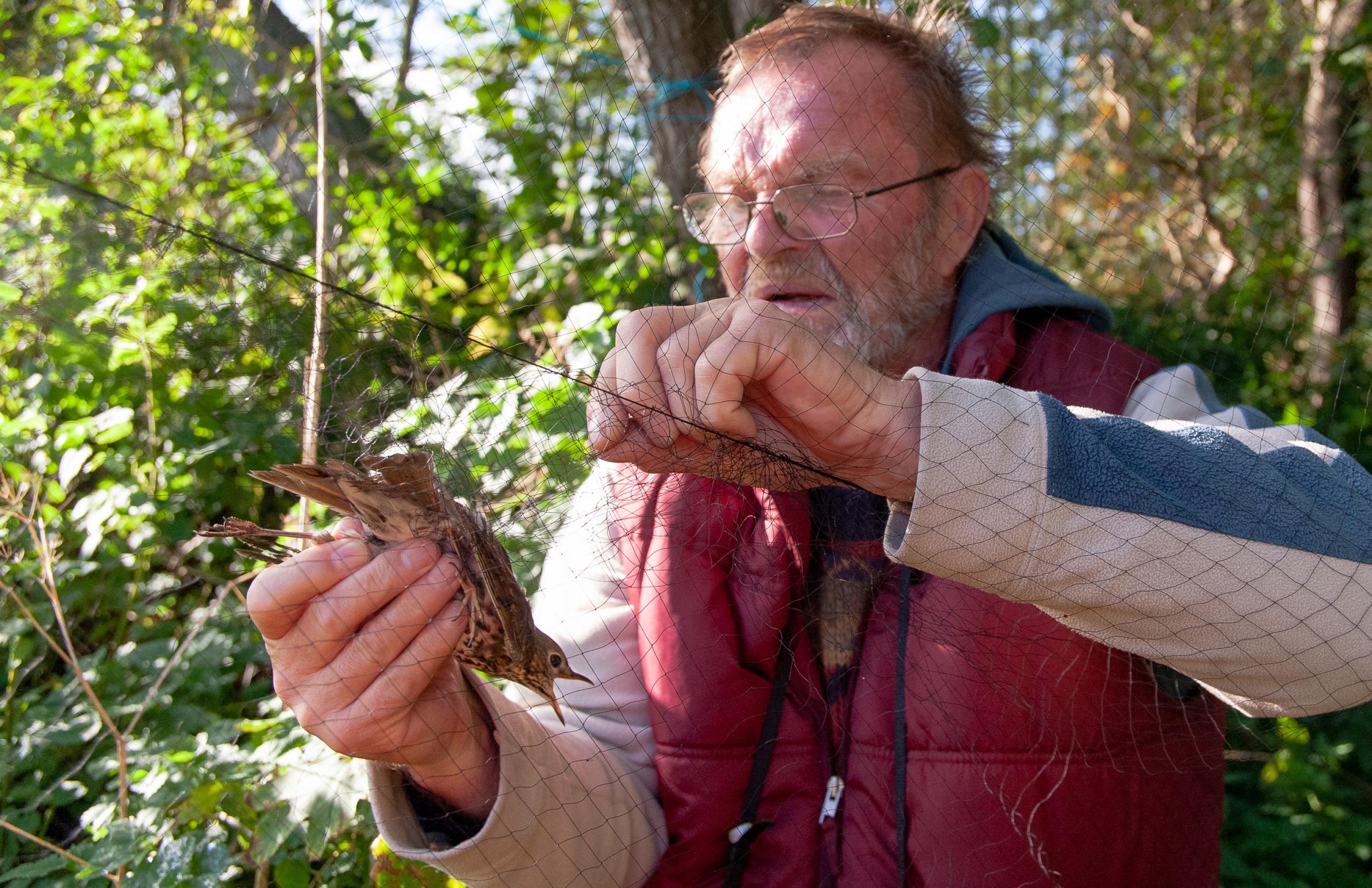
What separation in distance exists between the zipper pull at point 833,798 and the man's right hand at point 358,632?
2.18ft

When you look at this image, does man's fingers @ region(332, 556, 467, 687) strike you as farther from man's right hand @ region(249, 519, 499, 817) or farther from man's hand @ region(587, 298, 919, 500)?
man's hand @ region(587, 298, 919, 500)

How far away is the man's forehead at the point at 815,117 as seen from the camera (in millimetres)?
1401

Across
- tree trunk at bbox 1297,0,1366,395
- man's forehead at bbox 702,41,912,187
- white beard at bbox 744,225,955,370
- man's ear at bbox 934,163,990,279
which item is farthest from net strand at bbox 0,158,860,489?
tree trunk at bbox 1297,0,1366,395

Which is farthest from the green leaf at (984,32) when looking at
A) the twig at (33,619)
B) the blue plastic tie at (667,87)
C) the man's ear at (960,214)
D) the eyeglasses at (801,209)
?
the twig at (33,619)

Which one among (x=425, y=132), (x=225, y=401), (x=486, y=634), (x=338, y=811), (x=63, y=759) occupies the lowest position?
(x=63, y=759)

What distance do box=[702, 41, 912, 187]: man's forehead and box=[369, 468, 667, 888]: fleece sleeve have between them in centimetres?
55

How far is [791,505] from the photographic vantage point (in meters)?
1.29

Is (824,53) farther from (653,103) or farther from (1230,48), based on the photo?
(1230,48)

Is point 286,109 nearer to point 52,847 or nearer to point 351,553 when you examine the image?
point 351,553

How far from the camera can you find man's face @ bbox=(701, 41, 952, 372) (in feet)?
4.62

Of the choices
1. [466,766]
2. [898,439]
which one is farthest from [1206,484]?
[466,766]

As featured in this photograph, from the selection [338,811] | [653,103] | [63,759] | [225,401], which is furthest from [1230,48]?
[63,759]

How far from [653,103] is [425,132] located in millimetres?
449

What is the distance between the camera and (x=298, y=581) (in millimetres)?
1008
